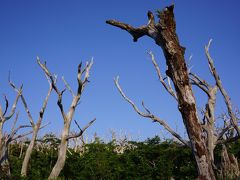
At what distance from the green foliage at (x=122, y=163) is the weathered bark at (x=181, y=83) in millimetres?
11776

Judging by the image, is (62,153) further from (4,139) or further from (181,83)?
(181,83)

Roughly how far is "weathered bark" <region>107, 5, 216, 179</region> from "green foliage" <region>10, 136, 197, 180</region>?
11776 millimetres

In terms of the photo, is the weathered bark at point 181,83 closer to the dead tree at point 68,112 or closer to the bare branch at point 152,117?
the bare branch at point 152,117

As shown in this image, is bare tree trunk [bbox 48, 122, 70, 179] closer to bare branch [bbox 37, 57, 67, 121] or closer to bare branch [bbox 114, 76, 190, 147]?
bare branch [bbox 37, 57, 67, 121]

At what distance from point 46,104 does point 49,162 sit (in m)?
4.06

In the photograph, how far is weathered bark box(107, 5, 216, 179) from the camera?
5.62 metres

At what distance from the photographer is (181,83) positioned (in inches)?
226

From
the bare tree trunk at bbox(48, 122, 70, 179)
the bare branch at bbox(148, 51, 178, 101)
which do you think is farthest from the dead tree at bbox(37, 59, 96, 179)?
the bare branch at bbox(148, 51, 178, 101)

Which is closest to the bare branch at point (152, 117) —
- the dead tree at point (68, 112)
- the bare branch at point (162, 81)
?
the bare branch at point (162, 81)

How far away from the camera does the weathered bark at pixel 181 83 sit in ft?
18.4

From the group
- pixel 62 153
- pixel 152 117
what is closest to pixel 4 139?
pixel 62 153

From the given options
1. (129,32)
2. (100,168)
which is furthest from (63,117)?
(129,32)

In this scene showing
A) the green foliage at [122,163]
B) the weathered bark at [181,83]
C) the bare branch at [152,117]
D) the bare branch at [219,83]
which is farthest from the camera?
the green foliage at [122,163]

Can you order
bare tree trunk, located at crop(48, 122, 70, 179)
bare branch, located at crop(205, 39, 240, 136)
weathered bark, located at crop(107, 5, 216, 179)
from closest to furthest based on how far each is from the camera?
weathered bark, located at crop(107, 5, 216, 179) < bare branch, located at crop(205, 39, 240, 136) < bare tree trunk, located at crop(48, 122, 70, 179)
